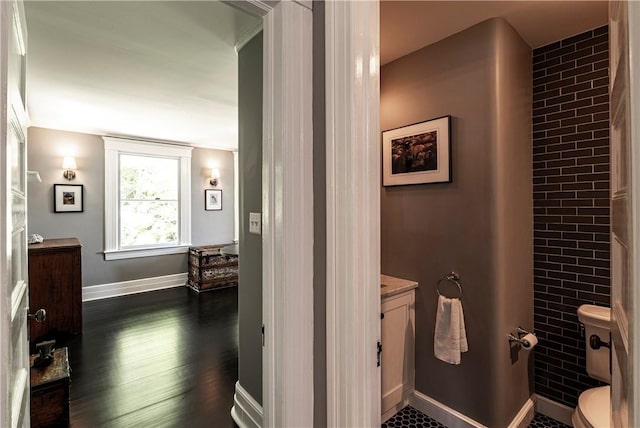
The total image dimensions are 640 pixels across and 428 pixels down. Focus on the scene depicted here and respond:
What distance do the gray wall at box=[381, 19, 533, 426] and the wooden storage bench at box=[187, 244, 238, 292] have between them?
374 centimetres

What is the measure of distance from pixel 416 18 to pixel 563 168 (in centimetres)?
127

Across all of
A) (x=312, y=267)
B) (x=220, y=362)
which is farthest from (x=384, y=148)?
(x=220, y=362)

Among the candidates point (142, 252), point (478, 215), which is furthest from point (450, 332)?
point (142, 252)

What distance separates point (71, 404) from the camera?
2.21 meters

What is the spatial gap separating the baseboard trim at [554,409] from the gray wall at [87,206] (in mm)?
4968

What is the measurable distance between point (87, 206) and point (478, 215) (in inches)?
194

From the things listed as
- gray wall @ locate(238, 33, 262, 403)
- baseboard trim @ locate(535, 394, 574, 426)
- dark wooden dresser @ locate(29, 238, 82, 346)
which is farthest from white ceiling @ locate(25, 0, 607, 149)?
baseboard trim @ locate(535, 394, 574, 426)

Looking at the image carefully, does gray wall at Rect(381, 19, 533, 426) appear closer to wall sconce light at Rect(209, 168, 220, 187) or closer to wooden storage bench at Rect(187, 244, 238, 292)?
wooden storage bench at Rect(187, 244, 238, 292)

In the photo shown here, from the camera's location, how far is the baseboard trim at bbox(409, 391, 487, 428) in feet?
6.16

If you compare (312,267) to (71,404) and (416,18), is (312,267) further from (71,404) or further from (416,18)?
(71,404)

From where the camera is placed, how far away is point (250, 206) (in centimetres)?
179

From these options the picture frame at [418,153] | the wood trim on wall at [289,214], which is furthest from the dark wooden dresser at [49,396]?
the picture frame at [418,153]

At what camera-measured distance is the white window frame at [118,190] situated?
462 centimetres

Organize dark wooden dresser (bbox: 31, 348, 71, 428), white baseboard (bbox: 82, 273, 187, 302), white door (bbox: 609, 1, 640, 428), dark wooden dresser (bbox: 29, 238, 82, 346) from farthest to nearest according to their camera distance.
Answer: white baseboard (bbox: 82, 273, 187, 302), dark wooden dresser (bbox: 29, 238, 82, 346), dark wooden dresser (bbox: 31, 348, 71, 428), white door (bbox: 609, 1, 640, 428)
